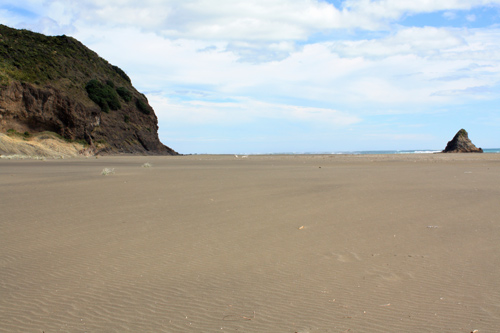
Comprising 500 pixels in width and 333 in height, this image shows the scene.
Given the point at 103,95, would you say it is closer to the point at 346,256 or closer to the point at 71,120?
the point at 71,120

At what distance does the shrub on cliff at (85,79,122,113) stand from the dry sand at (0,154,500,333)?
38.3 metres

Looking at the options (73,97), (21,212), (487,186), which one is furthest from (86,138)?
(487,186)

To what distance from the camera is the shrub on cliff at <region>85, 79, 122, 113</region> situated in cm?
4328

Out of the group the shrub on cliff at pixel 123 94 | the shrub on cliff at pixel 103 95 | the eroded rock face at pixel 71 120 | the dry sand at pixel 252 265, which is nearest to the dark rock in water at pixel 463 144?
the eroded rock face at pixel 71 120

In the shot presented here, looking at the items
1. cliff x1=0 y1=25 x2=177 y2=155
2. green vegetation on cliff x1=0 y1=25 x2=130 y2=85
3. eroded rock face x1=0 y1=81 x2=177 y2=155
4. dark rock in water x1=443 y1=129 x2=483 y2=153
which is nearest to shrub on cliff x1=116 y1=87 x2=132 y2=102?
cliff x1=0 y1=25 x2=177 y2=155

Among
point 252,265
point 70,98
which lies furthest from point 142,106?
point 252,265

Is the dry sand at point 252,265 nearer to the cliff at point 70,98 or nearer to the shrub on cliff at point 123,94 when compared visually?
the cliff at point 70,98

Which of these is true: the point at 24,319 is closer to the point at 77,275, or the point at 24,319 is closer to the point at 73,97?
the point at 77,275

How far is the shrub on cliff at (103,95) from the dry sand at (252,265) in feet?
126

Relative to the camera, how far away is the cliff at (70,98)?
34906mm

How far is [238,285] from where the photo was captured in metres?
3.60

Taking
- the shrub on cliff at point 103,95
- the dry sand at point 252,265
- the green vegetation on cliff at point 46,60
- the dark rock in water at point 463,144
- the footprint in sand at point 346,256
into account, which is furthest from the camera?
the dark rock in water at point 463,144

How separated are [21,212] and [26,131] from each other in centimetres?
3179

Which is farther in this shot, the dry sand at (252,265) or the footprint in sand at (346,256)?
the footprint in sand at (346,256)
